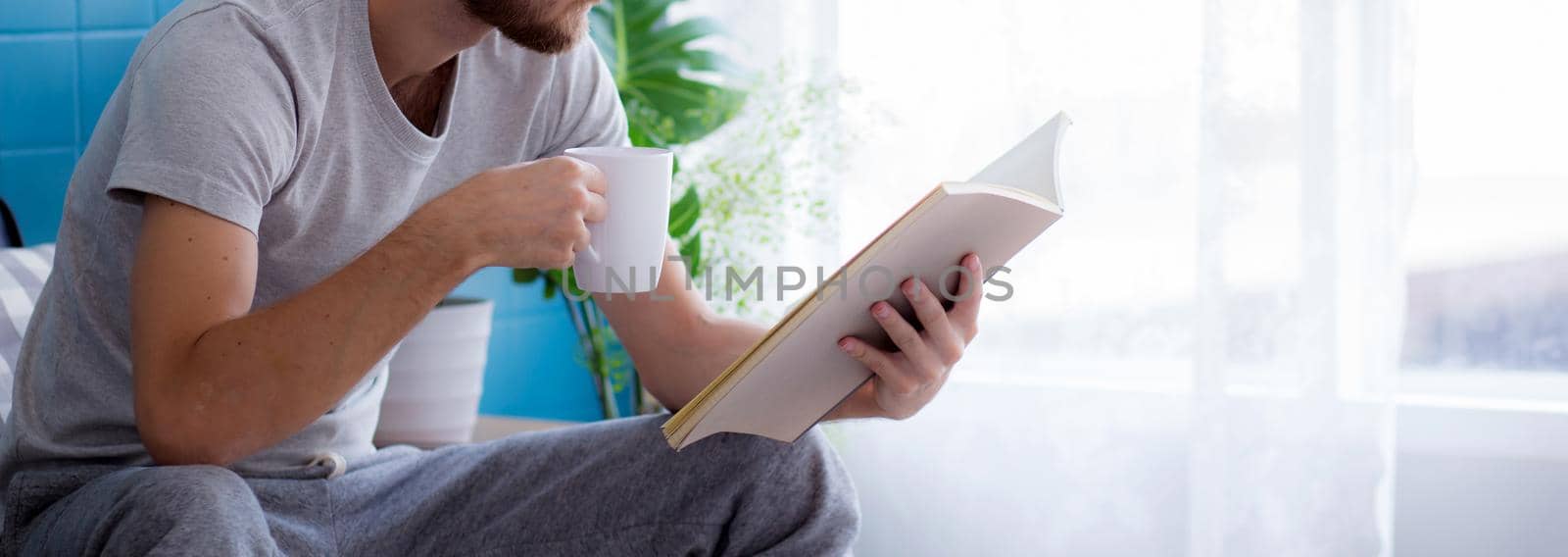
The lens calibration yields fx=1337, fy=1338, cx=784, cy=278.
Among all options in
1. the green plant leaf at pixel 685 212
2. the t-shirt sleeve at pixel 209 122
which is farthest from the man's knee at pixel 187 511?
the green plant leaf at pixel 685 212

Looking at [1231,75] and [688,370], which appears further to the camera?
[1231,75]

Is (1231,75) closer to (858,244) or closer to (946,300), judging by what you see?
(858,244)

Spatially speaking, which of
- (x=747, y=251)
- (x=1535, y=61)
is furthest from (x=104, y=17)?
(x=1535, y=61)

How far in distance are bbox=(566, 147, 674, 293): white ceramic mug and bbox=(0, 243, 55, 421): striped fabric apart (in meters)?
0.72

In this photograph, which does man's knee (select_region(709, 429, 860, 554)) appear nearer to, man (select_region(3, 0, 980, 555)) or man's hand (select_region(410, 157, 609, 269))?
man (select_region(3, 0, 980, 555))

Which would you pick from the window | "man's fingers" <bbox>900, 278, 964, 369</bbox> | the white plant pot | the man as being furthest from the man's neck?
the window

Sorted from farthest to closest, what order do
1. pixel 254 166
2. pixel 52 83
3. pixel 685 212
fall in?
pixel 685 212, pixel 52 83, pixel 254 166

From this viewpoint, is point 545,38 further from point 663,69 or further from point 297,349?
point 663,69

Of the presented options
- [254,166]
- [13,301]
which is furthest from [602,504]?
[13,301]

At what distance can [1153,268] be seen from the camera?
233 centimetres

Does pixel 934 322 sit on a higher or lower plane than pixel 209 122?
lower

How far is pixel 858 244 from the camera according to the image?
8.41 feet

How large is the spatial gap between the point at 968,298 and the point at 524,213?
37 centimetres

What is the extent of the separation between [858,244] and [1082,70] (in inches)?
21.3
